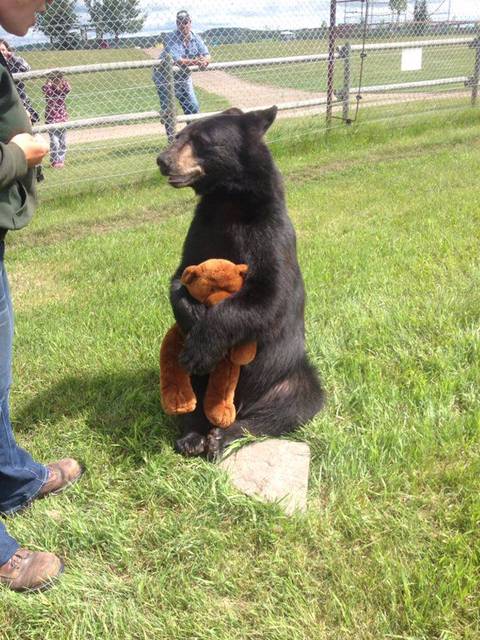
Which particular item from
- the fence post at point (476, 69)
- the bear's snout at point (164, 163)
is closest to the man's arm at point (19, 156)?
the bear's snout at point (164, 163)

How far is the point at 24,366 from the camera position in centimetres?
364

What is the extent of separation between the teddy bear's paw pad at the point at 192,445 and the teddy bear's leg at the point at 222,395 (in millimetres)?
121

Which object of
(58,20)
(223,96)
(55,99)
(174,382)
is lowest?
(174,382)

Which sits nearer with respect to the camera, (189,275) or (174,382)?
(189,275)

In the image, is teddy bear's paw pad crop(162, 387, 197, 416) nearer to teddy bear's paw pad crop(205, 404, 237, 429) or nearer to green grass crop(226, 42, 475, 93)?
teddy bear's paw pad crop(205, 404, 237, 429)

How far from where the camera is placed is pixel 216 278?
2.46m

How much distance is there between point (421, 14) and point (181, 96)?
6703 mm

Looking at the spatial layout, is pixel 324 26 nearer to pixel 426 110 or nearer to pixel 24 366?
pixel 426 110

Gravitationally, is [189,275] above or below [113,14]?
below

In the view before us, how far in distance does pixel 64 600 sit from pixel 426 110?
11900 mm

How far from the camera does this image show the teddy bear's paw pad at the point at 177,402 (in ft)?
8.57

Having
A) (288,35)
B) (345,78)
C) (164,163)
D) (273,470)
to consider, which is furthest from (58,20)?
(273,470)

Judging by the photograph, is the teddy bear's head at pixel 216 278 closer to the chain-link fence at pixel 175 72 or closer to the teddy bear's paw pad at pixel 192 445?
the teddy bear's paw pad at pixel 192 445

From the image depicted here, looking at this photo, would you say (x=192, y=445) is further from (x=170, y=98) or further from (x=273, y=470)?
(x=170, y=98)
